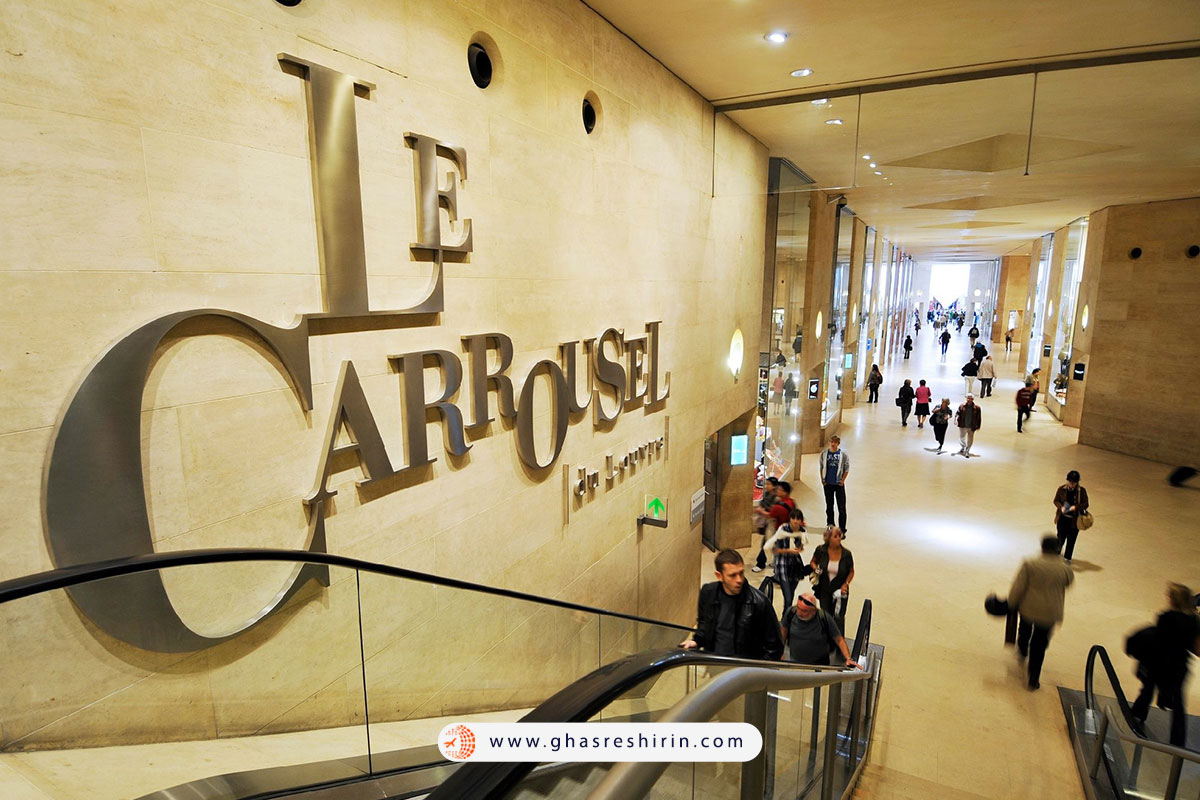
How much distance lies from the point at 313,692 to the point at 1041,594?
697 cm

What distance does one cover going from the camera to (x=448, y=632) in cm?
316

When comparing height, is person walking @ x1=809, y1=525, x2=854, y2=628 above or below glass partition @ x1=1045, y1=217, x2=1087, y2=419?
below

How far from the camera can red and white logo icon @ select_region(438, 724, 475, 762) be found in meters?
1.97

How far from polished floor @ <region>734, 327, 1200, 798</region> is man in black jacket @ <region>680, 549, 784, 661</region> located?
221 centimetres

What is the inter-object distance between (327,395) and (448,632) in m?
1.31

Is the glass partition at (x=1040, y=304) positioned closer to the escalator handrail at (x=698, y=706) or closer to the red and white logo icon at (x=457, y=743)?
the escalator handrail at (x=698, y=706)

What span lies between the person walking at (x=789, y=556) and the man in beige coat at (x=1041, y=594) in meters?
2.16

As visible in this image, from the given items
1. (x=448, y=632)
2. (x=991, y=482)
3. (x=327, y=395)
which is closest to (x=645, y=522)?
(x=448, y=632)

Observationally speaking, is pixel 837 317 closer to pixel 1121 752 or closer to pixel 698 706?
pixel 1121 752

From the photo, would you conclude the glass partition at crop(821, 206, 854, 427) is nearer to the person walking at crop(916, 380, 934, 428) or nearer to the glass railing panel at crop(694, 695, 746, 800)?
the person walking at crop(916, 380, 934, 428)

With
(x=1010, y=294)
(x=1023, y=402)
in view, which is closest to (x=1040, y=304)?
(x=1023, y=402)

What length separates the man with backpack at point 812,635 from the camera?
532 cm

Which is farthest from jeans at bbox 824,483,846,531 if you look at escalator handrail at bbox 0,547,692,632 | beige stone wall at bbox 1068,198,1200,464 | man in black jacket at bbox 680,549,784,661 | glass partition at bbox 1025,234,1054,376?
glass partition at bbox 1025,234,1054,376

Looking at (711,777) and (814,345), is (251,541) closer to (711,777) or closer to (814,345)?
(711,777)
